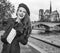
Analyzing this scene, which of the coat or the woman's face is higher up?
the woman's face

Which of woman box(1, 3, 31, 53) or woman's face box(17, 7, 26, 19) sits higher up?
woman's face box(17, 7, 26, 19)

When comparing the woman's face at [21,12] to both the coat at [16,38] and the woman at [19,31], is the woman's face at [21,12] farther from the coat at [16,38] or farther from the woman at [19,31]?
the coat at [16,38]

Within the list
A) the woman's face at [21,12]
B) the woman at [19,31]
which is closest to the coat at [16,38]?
the woman at [19,31]

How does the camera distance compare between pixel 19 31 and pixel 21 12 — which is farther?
pixel 21 12

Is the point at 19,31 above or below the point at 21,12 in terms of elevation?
below

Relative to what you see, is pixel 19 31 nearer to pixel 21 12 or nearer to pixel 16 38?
pixel 16 38

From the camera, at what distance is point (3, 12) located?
59.2ft

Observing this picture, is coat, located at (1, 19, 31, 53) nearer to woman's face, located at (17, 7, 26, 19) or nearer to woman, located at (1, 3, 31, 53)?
woman, located at (1, 3, 31, 53)

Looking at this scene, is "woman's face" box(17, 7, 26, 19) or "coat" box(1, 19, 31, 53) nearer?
Answer: "coat" box(1, 19, 31, 53)

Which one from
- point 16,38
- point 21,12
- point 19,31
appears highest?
point 21,12

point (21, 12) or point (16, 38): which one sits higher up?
point (21, 12)

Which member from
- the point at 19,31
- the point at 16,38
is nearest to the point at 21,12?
the point at 19,31

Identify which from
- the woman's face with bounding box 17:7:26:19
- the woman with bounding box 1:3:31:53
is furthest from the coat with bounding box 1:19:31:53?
the woman's face with bounding box 17:7:26:19

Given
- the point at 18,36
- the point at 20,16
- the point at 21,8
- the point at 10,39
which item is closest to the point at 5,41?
the point at 10,39
